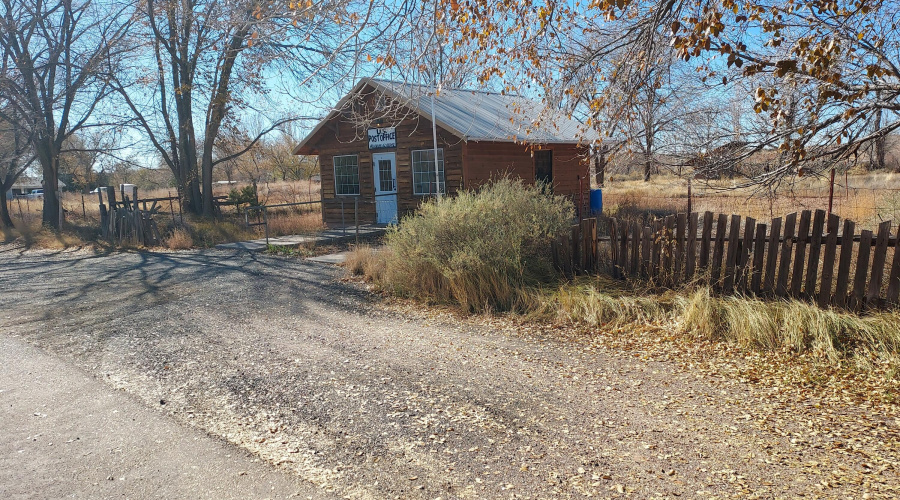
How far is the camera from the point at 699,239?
7176mm

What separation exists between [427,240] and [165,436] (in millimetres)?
4598

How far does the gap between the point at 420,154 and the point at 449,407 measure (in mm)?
13392

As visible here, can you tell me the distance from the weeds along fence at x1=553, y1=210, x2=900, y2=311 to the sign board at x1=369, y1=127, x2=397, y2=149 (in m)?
10.5

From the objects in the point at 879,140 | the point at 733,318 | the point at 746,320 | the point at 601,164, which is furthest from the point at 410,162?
the point at 746,320

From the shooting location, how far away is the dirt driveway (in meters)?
3.36

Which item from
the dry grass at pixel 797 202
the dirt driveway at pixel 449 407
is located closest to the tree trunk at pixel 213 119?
the dry grass at pixel 797 202

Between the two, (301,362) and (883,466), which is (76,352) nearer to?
(301,362)

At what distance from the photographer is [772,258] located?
21.2 feet

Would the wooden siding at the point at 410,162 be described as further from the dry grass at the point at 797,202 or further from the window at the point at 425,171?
the dry grass at the point at 797,202

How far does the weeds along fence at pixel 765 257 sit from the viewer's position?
5.96m

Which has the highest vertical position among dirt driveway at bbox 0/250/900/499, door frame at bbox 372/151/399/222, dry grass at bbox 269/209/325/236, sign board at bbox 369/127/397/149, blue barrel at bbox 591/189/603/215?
sign board at bbox 369/127/397/149

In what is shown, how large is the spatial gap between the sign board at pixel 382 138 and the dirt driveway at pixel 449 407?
10.4 metres

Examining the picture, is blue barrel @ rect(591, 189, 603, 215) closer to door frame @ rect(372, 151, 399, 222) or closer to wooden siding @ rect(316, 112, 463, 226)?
wooden siding @ rect(316, 112, 463, 226)

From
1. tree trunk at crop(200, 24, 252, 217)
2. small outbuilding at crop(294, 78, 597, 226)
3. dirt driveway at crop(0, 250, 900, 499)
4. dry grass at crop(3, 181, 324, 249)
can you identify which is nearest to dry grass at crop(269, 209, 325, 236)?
dry grass at crop(3, 181, 324, 249)
